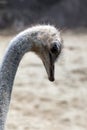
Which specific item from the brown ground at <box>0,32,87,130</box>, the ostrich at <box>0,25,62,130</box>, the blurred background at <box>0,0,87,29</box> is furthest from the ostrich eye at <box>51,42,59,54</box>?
the blurred background at <box>0,0,87,29</box>

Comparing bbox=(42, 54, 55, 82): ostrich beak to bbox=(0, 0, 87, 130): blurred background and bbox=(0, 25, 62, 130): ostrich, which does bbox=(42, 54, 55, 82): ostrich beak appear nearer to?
bbox=(0, 25, 62, 130): ostrich

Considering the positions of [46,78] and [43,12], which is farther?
[43,12]

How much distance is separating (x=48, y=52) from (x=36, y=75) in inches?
151

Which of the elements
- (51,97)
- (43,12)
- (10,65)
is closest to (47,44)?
(10,65)

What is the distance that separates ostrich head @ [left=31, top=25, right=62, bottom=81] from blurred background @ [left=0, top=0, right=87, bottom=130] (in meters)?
2.41

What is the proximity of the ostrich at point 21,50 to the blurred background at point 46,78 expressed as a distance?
7.98ft

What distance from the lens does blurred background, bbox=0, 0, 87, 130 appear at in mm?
4633

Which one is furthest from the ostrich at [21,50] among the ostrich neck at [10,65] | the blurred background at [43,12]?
the blurred background at [43,12]

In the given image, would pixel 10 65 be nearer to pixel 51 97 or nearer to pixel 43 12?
pixel 51 97

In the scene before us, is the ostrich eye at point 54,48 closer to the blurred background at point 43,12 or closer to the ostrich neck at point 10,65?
the ostrich neck at point 10,65

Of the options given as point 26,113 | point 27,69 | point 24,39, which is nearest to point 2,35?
point 27,69

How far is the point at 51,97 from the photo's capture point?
16.9 ft

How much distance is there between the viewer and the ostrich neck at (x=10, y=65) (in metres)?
1.86

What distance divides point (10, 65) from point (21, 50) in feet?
0.21
